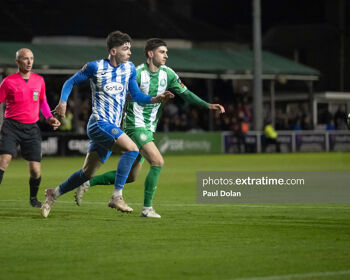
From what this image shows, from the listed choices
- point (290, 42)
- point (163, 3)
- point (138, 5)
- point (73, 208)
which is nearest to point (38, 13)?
point (138, 5)

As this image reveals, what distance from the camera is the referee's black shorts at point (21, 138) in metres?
12.2

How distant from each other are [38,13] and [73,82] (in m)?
37.2

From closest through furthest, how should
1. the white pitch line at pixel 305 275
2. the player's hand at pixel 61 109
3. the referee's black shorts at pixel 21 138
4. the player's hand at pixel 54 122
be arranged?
the white pitch line at pixel 305 275 < the player's hand at pixel 61 109 < the player's hand at pixel 54 122 < the referee's black shorts at pixel 21 138

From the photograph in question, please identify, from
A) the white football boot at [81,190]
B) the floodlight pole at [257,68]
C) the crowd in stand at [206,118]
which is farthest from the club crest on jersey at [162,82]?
Result: the floodlight pole at [257,68]

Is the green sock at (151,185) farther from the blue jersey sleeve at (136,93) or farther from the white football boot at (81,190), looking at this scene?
the white football boot at (81,190)

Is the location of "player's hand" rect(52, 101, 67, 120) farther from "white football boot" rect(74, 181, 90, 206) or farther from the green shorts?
"white football boot" rect(74, 181, 90, 206)

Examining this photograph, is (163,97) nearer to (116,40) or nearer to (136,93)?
(136,93)

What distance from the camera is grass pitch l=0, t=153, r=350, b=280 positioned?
7293 mm

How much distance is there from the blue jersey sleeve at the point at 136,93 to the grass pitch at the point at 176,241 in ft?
4.82

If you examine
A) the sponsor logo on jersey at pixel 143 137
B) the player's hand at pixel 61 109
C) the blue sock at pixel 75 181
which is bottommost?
the blue sock at pixel 75 181

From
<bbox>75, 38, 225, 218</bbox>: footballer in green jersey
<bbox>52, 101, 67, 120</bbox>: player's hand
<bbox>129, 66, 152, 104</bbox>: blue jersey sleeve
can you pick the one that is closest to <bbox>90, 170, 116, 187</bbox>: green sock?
<bbox>75, 38, 225, 218</bbox>: footballer in green jersey

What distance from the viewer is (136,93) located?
11.4m

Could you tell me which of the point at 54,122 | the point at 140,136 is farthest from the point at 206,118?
the point at 140,136

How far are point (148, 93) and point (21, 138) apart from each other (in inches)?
74.1
